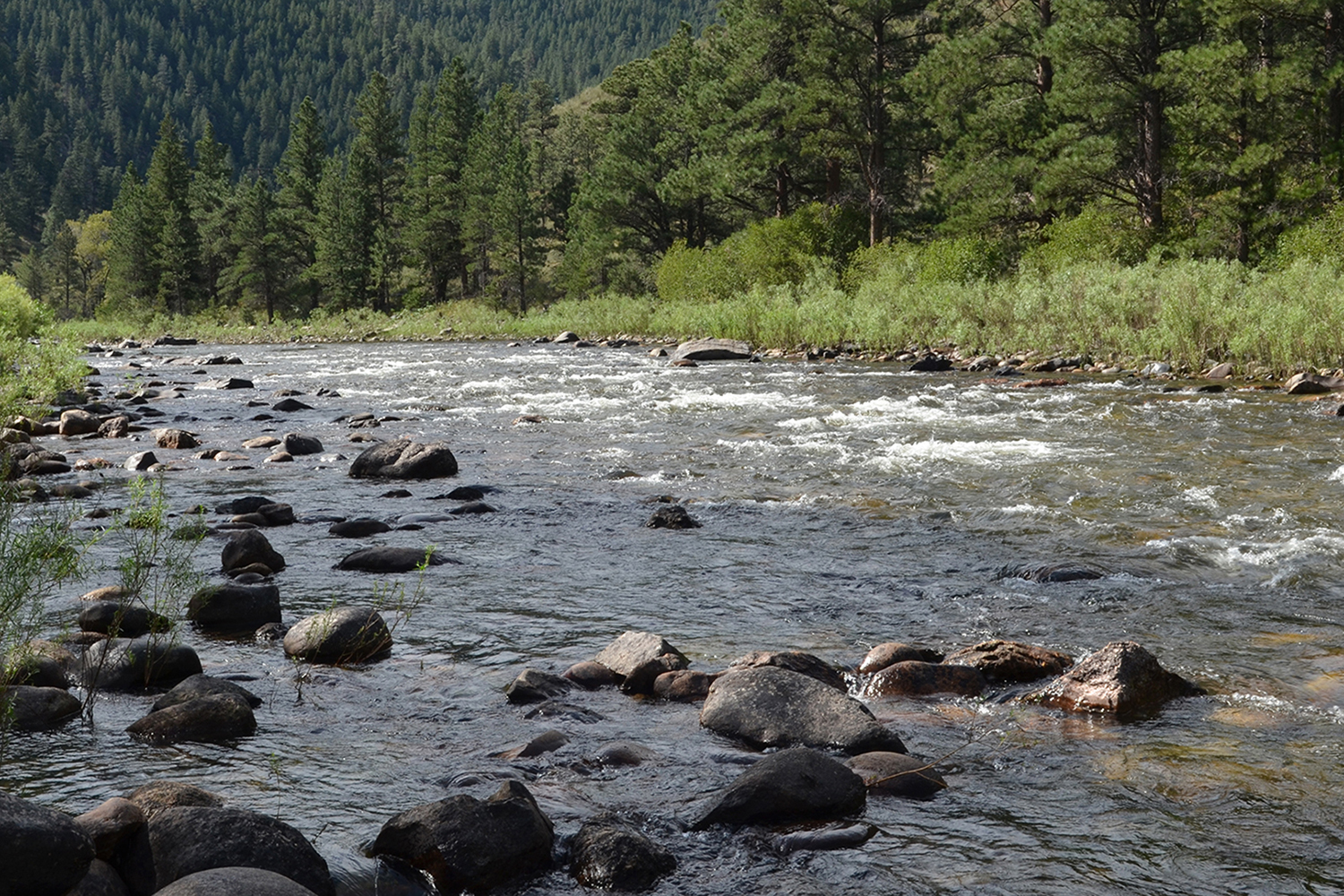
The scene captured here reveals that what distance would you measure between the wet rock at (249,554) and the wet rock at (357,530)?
1.25m

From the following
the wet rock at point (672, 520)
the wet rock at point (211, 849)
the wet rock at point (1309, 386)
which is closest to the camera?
the wet rock at point (211, 849)

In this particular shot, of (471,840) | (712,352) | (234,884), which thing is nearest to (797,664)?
(471,840)

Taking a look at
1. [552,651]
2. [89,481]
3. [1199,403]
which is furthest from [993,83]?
[552,651]

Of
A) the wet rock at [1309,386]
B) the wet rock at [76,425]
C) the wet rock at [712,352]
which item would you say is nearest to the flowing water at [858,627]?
the wet rock at [1309,386]

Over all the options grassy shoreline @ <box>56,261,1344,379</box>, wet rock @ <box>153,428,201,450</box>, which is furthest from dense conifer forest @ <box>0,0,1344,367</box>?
wet rock @ <box>153,428,201,450</box>

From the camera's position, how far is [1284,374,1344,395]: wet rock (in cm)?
1650

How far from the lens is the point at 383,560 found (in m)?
7.87

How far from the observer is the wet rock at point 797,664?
17.6 feet

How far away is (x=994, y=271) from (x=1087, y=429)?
61.5 feet

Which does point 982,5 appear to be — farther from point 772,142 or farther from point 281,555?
point 281,555

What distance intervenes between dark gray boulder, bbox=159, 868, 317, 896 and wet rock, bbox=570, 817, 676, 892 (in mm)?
911

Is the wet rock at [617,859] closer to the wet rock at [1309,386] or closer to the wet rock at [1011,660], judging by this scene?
the wet rock at [1011,660]

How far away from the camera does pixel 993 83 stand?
36500mm

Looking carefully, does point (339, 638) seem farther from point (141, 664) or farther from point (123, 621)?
point (123, 621)
